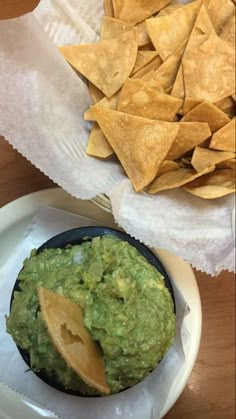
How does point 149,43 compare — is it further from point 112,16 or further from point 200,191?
point 200,191


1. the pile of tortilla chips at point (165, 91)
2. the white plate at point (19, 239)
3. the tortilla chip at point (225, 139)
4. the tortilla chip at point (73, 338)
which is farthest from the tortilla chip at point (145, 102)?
the tortilla chip at point (73, 338)

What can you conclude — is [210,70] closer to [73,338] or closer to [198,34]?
[198,34]

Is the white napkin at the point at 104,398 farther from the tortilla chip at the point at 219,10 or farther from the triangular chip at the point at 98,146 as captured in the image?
the tortilla chip at the point at 219,10

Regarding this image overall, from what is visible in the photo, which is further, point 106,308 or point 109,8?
point 109,8

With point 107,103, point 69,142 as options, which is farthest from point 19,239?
point 107,103

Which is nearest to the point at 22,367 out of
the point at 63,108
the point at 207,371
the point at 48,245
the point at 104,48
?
the point at 48,245
